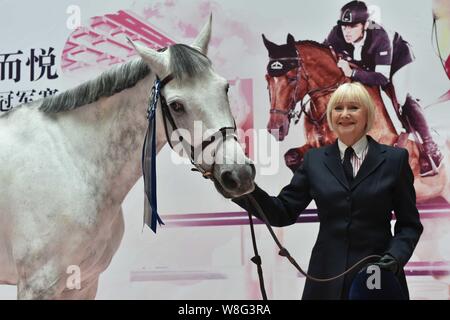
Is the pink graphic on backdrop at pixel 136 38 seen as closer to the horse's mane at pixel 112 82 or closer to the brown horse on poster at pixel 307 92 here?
the brown horse on poster at pixel 307 92

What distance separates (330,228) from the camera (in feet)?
4.98

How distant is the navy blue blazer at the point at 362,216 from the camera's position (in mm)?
1464

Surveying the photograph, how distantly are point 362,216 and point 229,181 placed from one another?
36 cm

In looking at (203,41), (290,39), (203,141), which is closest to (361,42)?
(290,39)

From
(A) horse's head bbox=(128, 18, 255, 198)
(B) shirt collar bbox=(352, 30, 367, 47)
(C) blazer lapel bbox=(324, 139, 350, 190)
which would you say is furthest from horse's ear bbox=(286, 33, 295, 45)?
(C) blazer lapel bbox=(324, 139, 350, 190)

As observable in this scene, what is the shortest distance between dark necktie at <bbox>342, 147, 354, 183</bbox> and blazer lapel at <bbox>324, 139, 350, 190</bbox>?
11 millimetres

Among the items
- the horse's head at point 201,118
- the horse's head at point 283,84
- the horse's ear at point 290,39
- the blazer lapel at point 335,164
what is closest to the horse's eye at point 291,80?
the horse's head at point 283,84

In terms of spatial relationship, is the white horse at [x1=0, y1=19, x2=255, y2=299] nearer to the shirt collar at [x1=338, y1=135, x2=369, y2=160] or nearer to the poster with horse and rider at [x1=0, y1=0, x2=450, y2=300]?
the poster with horse and rider at [x1=0, y1=0, x2=450, y2=300]

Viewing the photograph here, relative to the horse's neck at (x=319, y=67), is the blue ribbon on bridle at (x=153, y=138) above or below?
below

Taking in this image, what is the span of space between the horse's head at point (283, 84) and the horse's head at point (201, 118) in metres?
0.82

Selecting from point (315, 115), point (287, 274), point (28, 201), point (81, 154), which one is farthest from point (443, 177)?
point (28, 201)

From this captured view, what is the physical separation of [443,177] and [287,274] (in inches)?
30.2

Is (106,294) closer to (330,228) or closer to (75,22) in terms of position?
(75,22)

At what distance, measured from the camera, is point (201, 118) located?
1694 mm
